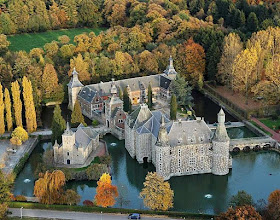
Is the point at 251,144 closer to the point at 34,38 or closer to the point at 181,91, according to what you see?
the point at 181,91

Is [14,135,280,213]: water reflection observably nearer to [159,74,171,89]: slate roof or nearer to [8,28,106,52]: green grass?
[159,74,171,89]: slate roof

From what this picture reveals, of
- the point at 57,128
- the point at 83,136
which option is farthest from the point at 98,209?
the point at 57,128

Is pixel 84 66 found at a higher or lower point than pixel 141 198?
higher

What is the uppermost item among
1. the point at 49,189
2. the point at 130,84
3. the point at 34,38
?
the point at 34,38

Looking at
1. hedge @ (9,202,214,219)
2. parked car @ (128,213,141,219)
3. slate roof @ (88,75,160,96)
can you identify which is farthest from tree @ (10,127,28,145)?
parked car @ (128,213,141,219)

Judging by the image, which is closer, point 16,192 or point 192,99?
point 16,192

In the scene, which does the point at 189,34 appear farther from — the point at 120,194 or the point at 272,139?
the point at 120,194

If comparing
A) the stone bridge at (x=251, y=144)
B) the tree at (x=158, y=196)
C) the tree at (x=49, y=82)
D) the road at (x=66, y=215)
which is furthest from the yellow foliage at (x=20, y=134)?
the stone bridge at (x=251, y=144)

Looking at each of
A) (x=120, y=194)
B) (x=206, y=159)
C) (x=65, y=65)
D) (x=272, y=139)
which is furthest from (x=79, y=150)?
(x=65, y=65)
